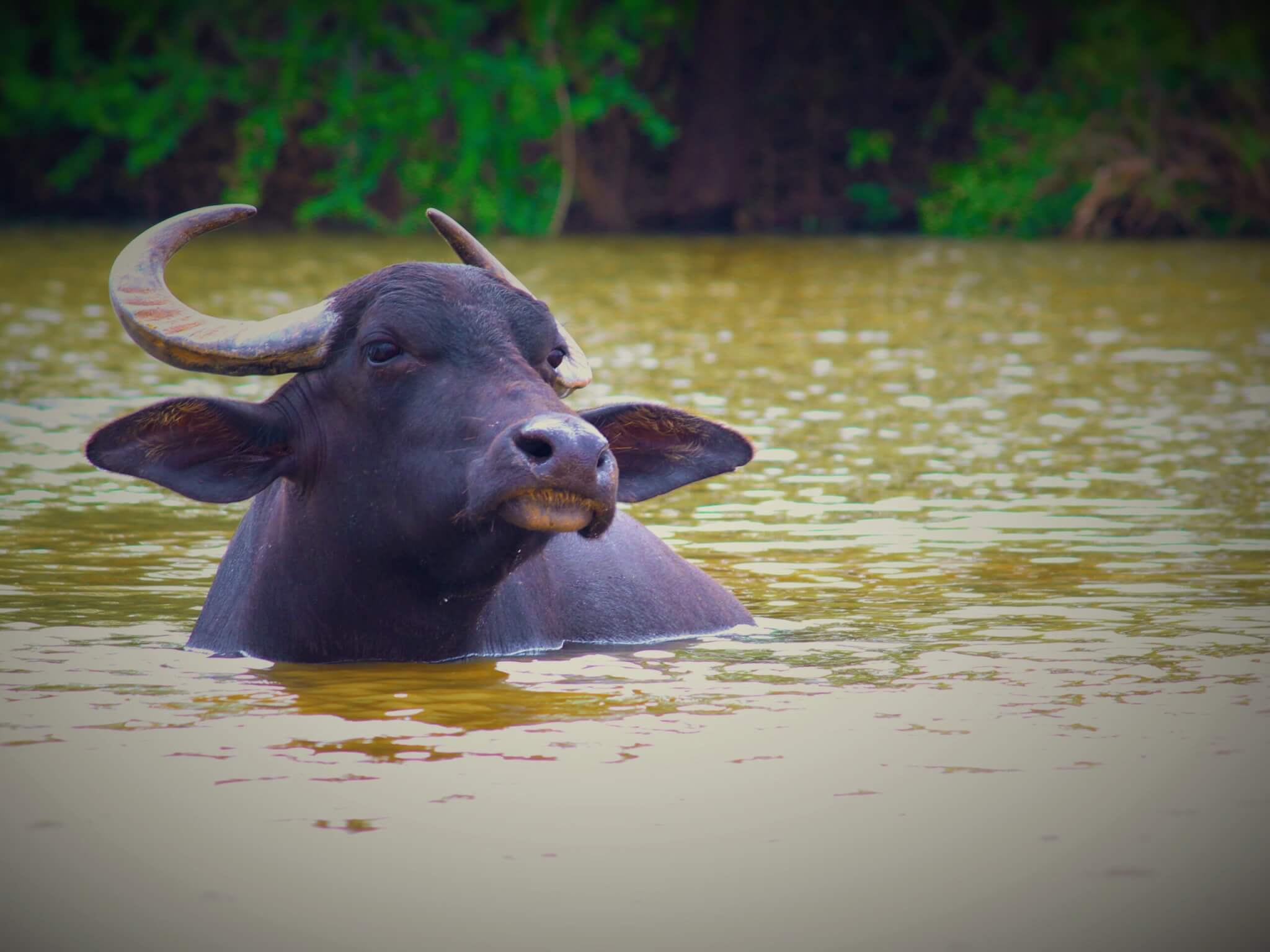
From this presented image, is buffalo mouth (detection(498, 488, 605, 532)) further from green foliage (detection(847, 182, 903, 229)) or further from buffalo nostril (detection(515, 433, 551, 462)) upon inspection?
green foliage (detection(847, 182, 903, 229))

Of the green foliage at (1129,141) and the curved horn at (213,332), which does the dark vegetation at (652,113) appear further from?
the curved horn at (213,332)

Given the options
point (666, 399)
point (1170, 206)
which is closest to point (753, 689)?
point (666, 399)

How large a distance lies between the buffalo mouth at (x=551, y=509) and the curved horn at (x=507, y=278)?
0.71 m

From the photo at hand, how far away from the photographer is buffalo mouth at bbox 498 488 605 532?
5.25 m

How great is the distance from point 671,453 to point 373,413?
942mm

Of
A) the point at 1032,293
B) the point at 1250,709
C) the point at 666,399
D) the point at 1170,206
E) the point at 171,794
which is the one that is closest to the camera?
the point at 171,794

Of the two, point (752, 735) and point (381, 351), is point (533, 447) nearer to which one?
point (381, 351)

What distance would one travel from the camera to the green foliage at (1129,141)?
96.8 feet

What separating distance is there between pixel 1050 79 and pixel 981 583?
27210mm

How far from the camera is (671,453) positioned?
6227 millimetres

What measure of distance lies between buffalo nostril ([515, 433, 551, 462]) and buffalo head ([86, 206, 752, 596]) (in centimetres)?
12

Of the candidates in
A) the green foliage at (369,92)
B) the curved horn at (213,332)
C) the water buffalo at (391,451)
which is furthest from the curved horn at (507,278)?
the green foliage at (369,92)

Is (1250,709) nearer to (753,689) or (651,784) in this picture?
(753,689)

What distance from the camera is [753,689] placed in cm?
577
